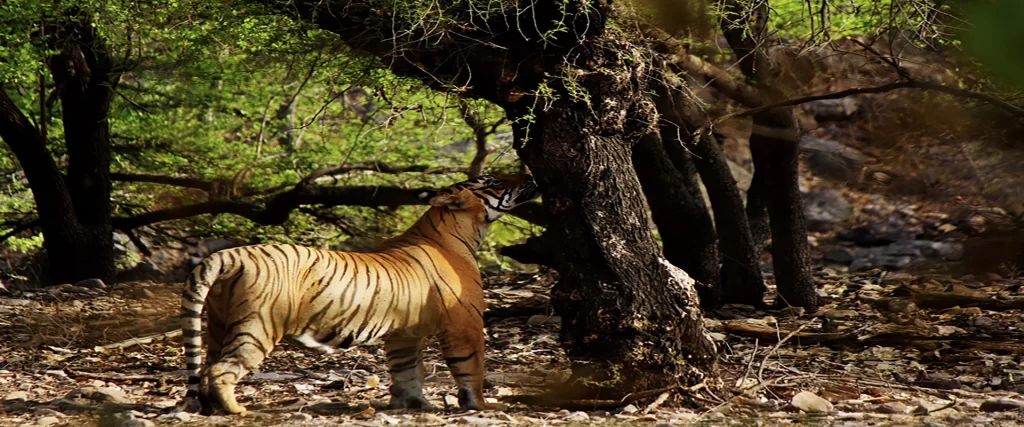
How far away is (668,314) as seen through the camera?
18.6 ft

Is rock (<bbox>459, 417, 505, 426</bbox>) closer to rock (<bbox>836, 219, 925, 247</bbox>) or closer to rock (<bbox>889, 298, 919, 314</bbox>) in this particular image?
rock (<bbox>889, 298, 919, 314</bbox>)

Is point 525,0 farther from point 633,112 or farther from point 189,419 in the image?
point 189,419

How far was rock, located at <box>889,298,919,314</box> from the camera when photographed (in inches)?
354

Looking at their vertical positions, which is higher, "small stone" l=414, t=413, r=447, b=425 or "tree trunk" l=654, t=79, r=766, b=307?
"tree trunk" l=654, t=79, r=766, b=307

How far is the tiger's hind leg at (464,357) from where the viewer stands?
5531mm

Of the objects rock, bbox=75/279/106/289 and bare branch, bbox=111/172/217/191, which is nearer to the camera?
rock, bbox=75/279/106/289

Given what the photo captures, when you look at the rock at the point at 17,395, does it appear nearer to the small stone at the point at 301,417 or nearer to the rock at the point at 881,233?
the small stone at the point at 301,417

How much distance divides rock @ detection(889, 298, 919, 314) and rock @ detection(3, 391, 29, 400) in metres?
6.68

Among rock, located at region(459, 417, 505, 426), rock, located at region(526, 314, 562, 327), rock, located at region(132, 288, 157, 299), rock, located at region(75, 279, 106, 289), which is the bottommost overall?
rock, located at region(459, 417, 505, 426)

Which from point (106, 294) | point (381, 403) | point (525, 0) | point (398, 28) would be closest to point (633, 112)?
point (525, 0)

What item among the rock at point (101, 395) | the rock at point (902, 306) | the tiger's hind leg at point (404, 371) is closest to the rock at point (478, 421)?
the tiger's hind leg at point (404, 371)

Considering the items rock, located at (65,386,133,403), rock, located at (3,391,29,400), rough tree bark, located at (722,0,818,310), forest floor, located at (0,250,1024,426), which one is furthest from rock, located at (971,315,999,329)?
rock, located at (3,391,29,400)

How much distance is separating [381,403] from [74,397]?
172 cm

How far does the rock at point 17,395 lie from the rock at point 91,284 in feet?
18.8
